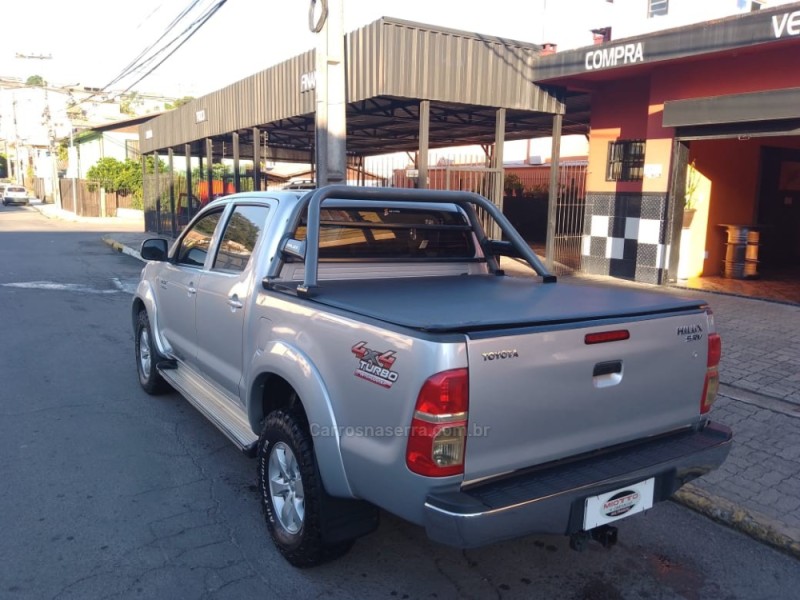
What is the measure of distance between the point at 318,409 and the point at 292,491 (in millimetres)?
632

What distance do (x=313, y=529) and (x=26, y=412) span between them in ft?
11.7

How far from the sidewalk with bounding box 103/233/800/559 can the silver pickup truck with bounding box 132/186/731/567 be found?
854 millimetres

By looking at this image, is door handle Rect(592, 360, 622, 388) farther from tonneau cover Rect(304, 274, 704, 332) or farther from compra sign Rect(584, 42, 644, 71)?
compra sign Rect(584, 42, 644, 71)

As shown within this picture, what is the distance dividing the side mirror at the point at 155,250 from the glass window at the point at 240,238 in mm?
1068

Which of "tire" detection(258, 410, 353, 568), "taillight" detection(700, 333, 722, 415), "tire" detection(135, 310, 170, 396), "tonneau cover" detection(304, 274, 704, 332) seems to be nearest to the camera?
"tonneau cover" detection(304, 274, 704, 332)

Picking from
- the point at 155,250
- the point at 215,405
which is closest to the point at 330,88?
the point at 155,250

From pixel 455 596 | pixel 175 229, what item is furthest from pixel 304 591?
pixel 175 229

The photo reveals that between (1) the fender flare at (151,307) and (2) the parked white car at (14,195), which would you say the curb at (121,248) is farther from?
(2) the parked white car at (14,195)

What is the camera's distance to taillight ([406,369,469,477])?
8.04 ft

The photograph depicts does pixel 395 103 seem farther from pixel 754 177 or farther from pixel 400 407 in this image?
pixel 400 407

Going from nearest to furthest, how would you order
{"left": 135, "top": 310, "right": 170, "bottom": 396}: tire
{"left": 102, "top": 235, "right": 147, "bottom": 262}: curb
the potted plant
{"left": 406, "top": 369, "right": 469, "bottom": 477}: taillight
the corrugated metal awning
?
1. {"left": 406, "top": 369, "right": 469, "bottom": 477}: taillight
2. {"left": 135, "top": 310, "right": 170, "bottom": 396}: tire
3. the corrugated metal awning
4. the potted plant
5. {"left": 102, "top": 235, "right": 147, "bottom": 262}: curb

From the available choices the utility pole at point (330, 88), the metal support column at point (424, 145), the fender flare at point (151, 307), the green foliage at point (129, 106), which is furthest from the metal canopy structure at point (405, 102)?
the green foliage at point (129, 106)

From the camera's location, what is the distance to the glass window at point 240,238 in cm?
415

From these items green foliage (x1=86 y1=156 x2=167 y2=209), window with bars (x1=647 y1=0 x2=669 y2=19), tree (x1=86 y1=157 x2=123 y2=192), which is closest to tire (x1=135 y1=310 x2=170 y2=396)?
window with bars (x1=647 y1=0 x2=669 y2=19)
